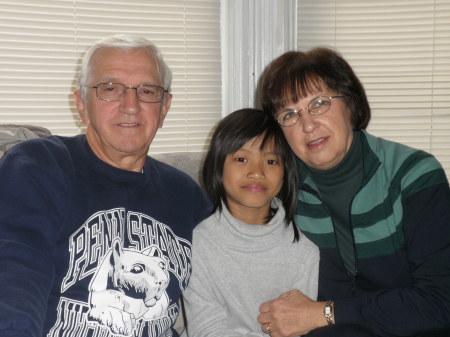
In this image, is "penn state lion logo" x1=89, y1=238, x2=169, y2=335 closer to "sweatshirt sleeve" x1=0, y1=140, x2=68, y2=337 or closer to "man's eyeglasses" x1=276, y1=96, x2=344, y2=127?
"sweatshirt sleeve" x1=0, y1=140, x2=68, y2=337

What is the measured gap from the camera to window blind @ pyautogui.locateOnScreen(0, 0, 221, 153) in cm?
234

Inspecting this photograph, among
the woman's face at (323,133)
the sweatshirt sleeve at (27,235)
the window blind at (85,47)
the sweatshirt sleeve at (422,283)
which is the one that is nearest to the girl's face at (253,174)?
the woman's face at (323,133)

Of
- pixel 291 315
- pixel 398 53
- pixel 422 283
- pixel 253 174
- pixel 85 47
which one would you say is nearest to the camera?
pixel 422 283

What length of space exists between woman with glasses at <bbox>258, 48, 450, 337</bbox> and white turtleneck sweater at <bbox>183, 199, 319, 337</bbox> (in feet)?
0.17

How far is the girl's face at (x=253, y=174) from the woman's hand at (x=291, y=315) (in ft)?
1.08

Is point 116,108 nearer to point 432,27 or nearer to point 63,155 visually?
point 63,155

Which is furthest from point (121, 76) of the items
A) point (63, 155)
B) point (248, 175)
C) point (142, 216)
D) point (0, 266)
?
point (0, 266)

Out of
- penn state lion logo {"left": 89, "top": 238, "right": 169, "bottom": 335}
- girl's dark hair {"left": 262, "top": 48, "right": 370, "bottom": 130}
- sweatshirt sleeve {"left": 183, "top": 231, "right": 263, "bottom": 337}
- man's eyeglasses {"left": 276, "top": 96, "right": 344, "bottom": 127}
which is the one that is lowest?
sweatshirt sleeve {"left": 183, "top": 231, "right": 263, "bottom": 337}

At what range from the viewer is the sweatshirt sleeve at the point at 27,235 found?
3.59 feet

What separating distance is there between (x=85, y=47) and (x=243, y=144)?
1105 millimetres

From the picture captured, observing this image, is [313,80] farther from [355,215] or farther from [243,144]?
[355,215]

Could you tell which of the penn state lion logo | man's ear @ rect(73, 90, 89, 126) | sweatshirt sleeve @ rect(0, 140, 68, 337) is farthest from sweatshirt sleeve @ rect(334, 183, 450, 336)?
man's ear @ rect(73, 90, 89, 126)

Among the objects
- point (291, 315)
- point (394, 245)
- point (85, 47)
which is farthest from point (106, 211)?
point (85, 47)

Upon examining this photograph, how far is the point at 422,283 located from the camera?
1536 mm
